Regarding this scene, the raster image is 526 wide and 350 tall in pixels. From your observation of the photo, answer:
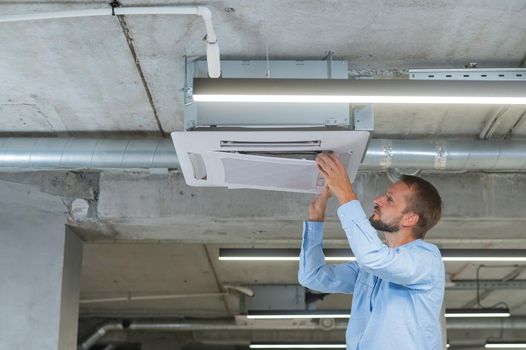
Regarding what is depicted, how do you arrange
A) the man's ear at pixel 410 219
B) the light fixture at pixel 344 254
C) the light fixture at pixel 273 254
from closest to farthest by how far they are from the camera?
1. the man's ear at pixel 410 219
2. the light fixture at pixel 344 254
3. the light fixture at pixel 273 254

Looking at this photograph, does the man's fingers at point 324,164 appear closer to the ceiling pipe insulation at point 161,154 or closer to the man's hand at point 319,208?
the man's hand at point 319,208

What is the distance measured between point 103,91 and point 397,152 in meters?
1.75

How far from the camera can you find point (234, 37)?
3.56m

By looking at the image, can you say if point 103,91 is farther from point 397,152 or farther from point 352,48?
point 397,152

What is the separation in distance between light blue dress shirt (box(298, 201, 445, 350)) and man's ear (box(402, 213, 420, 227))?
0.10 meters

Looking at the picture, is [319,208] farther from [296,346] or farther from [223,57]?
[296,346]

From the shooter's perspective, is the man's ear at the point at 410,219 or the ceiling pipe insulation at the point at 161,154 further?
the ceiling pipe insulation at the point at 161,154

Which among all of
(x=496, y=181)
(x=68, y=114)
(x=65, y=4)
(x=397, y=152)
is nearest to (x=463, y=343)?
(x=496, y=181)

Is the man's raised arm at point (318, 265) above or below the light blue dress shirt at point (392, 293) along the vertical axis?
above

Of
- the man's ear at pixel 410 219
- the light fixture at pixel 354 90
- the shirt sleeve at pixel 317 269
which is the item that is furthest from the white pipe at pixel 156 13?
the man's ear at pixel 410 219

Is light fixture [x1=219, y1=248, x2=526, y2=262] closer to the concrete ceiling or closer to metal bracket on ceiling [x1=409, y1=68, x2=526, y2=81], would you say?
the concrete ceiling

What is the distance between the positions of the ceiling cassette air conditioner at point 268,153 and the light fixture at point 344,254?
11.7ft

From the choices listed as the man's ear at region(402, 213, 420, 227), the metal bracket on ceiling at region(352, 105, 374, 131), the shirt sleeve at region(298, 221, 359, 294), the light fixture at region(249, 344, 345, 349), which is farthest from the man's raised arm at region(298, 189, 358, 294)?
the light fixture at region(249, 344, 345, 349)

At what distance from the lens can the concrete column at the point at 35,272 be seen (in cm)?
500
